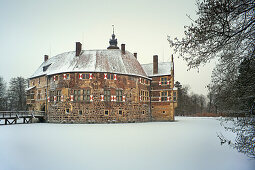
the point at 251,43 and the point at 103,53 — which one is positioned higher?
the point at 103,53

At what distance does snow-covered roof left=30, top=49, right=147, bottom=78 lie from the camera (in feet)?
87.9

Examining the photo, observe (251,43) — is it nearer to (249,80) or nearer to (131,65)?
(249,80)

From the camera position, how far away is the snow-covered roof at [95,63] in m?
Result: 26.8

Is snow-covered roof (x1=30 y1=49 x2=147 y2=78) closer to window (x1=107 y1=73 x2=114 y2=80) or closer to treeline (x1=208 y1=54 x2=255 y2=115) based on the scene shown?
window (x1=107 y1=73 x2=114 y2=80)

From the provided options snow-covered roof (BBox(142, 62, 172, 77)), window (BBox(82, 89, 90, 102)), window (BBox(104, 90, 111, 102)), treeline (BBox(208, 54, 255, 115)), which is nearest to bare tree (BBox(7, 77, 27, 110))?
window (BBox(82, 89, 90, 102))

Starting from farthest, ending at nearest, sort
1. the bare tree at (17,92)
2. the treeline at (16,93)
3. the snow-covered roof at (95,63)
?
the bare tree at (17,92)
the treeline at (16,93)
the snow-covered roof at (95,63)

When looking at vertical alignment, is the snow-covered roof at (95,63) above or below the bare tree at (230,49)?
above

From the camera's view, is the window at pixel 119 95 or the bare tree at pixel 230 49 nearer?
the bare tree at pixel 230 49

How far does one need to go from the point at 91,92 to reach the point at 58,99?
473cm

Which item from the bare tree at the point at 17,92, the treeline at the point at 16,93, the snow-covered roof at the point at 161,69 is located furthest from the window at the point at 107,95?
the bare tree at the point at 17,92

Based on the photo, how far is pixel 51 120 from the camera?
26969 millimetres


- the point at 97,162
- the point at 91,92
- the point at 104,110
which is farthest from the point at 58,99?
the point at 97,162

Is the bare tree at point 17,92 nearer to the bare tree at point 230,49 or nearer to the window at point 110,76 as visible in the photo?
the window at point 110,76

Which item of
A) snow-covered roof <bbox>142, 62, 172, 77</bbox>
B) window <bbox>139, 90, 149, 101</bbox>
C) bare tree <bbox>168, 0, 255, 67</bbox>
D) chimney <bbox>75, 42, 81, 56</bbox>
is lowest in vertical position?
window <bbox>139, 90, 149, 101</bbox>
